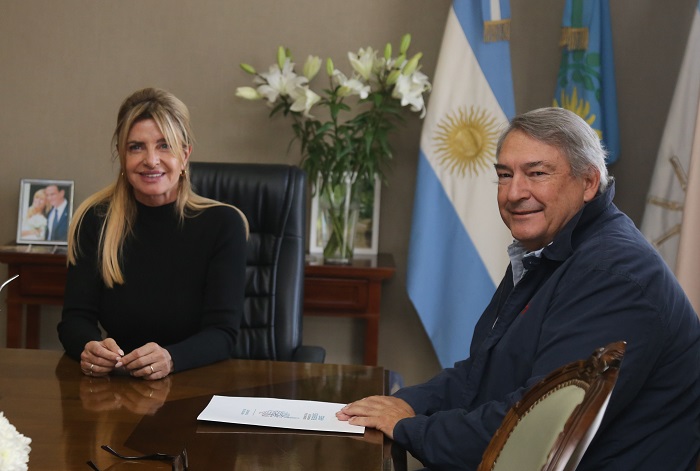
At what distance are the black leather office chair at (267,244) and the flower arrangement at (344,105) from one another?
2.39ft

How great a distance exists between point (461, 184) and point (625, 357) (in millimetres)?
2024

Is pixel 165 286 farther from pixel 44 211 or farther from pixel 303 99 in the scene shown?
pixel 44 211

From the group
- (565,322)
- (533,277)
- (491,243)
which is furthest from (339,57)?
(565,322)

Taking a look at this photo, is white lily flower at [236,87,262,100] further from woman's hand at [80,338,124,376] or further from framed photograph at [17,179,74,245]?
woman's hand at [80,338,124,376]

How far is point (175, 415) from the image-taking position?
1677 mm

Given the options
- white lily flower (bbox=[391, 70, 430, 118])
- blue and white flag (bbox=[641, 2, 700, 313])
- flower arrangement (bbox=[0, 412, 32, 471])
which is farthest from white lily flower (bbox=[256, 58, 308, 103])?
flower arrangement (bbox=[0, 412, 32, 471])

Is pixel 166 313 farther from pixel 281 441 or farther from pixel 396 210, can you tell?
pixel 396 210

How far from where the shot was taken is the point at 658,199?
3.30 m

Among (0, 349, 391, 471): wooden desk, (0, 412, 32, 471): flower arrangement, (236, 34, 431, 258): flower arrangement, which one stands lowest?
(0, 349, 391, 471): wooden desk

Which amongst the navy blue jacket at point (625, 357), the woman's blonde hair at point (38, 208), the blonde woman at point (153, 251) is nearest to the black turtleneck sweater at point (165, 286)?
the blonde woman at point (153, 251)

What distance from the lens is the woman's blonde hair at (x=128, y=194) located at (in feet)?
7.73

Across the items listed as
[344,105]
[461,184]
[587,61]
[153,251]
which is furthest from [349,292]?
[587,61]

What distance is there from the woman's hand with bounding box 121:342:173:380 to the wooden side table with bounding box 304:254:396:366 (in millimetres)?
1441

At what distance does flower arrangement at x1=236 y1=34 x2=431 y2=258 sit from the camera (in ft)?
11.1
